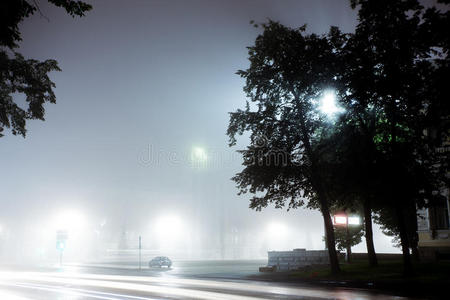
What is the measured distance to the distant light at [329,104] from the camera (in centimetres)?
2850

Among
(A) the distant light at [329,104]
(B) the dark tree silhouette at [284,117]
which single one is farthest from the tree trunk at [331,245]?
(A) the distant light at [329,104]

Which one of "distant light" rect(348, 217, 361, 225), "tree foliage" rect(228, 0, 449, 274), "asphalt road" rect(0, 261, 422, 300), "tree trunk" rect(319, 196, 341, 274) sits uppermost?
"tree foliage" rect(228, 0, 449, 274)

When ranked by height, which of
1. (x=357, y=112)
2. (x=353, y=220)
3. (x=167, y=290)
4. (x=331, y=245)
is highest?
(x=357, y=112)

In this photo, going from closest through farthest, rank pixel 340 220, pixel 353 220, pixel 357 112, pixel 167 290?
1. pixel 167 290
2. pixel 357 112
3. pixel 340 220
4. pixel 353 220

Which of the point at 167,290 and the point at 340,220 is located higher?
the point at 340,220

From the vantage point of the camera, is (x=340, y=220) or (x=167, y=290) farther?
(x=340, y=220)

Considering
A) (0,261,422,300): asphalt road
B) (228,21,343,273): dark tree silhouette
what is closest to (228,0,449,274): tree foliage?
(228,21,343,273): dark tree silhouette

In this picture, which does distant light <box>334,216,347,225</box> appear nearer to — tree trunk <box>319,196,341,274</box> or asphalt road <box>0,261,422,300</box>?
tree trunk <box>319,196,341,274</box>

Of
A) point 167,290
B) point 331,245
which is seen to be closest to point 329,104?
point 331,245

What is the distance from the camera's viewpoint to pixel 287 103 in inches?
1201

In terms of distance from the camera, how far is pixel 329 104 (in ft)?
95.0

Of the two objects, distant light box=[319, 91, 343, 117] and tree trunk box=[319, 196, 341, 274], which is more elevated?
distant light box=[319, 91, 343, 117]

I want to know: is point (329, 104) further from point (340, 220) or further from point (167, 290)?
point (167, 290)

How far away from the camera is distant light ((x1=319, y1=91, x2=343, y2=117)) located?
28.5 metres
